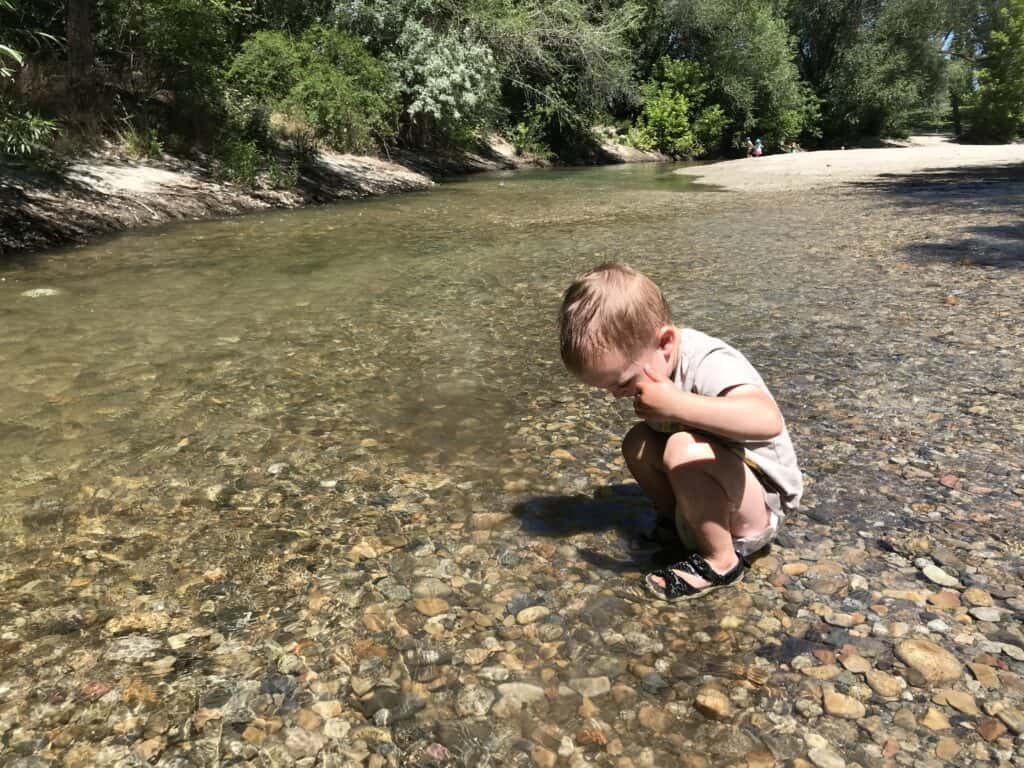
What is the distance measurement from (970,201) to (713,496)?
46.2 feet

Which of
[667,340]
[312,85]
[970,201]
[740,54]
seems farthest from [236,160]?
[740,54]

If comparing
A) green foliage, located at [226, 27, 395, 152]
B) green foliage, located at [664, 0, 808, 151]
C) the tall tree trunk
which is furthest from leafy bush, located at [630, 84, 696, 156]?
the tall tree trunk

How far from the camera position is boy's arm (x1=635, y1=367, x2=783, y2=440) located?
230 cm

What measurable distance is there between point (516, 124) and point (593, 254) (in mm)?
26517

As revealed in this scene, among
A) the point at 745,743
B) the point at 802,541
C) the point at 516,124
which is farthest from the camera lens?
the point at 516,124

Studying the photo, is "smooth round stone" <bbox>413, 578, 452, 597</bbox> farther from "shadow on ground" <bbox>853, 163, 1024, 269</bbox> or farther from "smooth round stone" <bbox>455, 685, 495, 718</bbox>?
"shadow on ground" <bbox>853, 163, 1024, 269</bbox>

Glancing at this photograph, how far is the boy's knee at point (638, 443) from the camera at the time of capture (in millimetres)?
2783

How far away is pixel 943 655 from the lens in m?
2.26

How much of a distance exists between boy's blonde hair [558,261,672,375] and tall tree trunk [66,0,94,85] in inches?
605

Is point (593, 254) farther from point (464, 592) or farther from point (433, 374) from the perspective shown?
point (464, 592)

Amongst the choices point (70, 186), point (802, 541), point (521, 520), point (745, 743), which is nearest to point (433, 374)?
point (521, 520)

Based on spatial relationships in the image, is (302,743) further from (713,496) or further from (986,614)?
(986,614)

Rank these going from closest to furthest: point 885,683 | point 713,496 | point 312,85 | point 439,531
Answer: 1. point 885,683
2. point 713,496
3. point 439,531
4. point 312,85

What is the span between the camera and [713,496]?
8.41 ft
